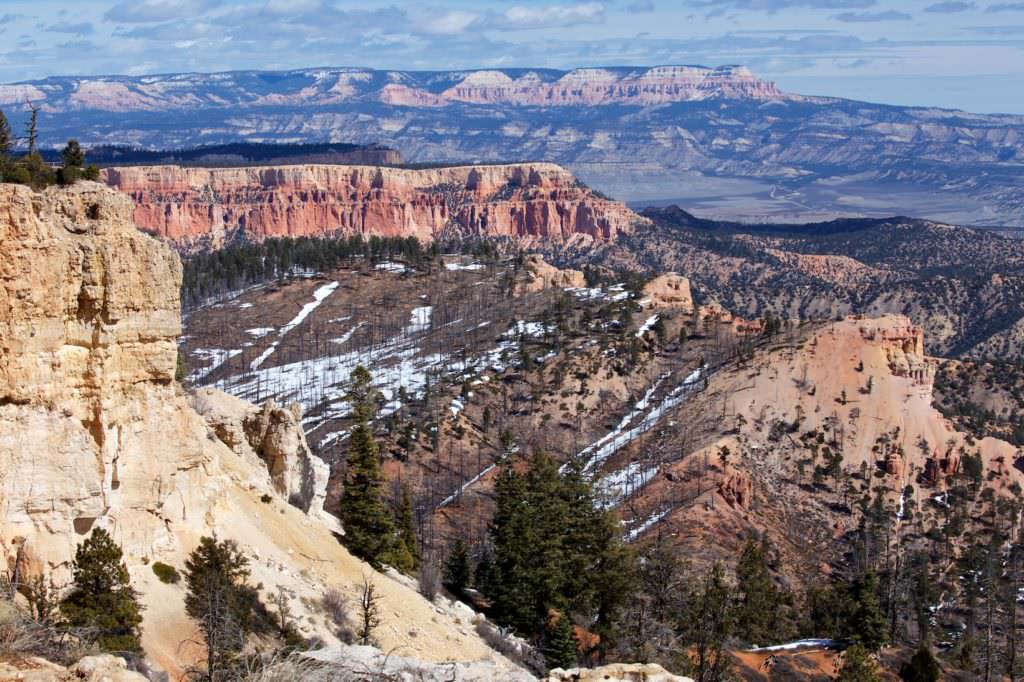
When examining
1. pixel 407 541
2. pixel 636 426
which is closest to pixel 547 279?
pixel 636 426

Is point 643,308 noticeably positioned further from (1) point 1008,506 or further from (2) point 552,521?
(2) point 552,521

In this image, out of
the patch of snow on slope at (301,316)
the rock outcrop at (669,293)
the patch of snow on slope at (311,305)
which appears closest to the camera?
the patch of snow on slope at (301,316)

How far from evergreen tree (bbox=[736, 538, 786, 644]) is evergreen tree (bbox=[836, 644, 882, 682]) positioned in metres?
9.16

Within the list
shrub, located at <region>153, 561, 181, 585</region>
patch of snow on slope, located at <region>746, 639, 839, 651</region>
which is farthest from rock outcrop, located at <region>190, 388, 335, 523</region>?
patch of snow on slope, located at <region>746, 639, 839, 651</region>

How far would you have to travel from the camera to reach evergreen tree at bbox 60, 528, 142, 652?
23.6 metres

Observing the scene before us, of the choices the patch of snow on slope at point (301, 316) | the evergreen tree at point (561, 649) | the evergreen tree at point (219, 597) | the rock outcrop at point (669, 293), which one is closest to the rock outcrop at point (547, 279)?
the rock outcrop at point (669, 293)

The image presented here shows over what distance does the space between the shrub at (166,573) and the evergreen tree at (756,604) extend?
31.7 m

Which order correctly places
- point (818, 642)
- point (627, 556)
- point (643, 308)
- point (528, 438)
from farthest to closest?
point (643, 308), point (528, 438), point (818, 642), point (627, 556)

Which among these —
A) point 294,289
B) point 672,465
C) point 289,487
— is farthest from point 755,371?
point 294,289

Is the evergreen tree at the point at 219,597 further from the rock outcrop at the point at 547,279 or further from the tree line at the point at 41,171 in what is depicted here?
the rock outcrop at the point at 547,279

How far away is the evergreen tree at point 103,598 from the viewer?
2362 cm

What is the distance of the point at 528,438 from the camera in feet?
295

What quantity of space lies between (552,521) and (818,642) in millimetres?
15713

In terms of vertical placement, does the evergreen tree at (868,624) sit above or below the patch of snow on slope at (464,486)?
above
